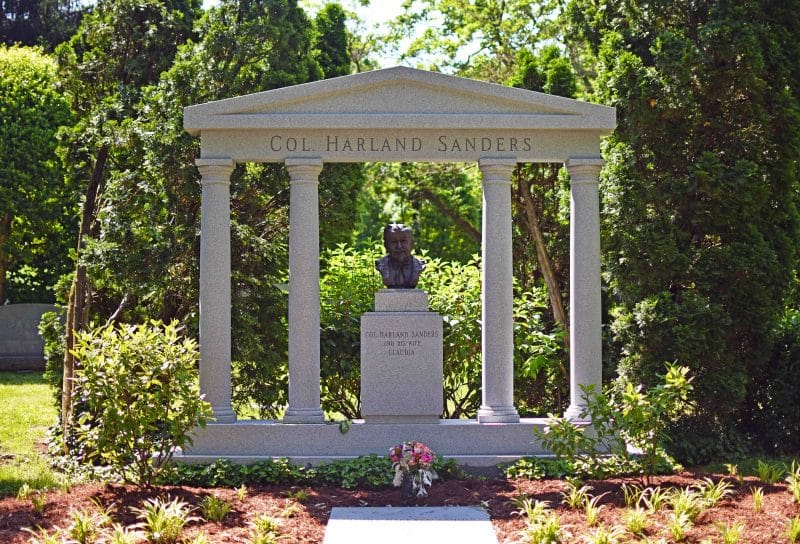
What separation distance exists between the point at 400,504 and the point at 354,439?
231 centimetres

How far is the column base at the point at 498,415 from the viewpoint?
41.8 feet

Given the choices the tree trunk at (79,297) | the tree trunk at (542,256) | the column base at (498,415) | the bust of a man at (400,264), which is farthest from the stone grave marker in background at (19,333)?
the column base at (498,415)

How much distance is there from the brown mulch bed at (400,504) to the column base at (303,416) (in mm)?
1536

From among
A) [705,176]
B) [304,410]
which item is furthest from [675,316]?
[304,410]

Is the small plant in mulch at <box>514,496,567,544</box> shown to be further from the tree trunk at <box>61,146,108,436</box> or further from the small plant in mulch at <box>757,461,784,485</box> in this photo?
the tree trunk at <box>61,146,108,436</box>

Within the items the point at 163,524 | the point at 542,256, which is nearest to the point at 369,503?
the point at 163,524

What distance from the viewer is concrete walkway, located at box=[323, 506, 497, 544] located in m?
8.97

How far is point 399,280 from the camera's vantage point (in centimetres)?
1332

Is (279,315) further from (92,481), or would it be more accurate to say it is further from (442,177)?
(442,177)

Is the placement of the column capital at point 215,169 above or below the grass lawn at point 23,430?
above

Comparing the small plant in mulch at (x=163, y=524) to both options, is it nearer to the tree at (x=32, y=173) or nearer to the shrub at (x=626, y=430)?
the shrub at (x=626, y=430)

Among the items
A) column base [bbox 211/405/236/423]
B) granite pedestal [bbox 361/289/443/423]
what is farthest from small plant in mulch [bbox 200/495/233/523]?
granite pedestal [bbox 361/289/443/423]

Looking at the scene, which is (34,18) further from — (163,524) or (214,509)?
(163,524)

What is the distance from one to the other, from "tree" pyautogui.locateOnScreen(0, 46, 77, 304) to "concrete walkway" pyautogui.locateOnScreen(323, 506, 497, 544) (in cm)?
2134
